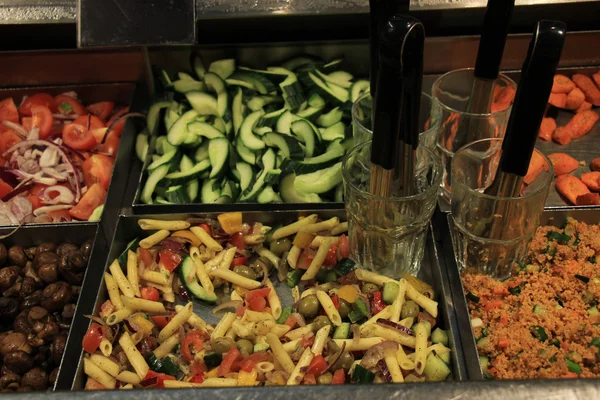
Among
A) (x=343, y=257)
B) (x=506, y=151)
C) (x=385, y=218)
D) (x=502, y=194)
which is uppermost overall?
(x=506, y=151)

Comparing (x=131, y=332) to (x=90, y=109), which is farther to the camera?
(x=90, y=109)

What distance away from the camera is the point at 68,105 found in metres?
2.52

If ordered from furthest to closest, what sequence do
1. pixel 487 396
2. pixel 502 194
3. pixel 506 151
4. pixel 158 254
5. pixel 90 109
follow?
1. pixel 90 109
2. pixel 158 254
3. pixel 502 194
4. pixel 506 151
5. pixel 487 396

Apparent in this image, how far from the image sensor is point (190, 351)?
1726 mm

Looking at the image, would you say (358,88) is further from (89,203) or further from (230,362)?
(230,362)

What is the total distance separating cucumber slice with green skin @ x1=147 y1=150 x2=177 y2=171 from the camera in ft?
7.18

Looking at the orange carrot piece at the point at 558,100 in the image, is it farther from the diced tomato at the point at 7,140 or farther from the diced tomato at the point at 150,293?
the diced tomato at the point at 7,140

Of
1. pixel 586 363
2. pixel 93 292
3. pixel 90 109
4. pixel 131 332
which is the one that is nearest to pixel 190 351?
pixel 131 332

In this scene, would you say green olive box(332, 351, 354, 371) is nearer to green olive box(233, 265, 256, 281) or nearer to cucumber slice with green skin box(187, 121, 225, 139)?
green olive box(233, 265, 256, 281)

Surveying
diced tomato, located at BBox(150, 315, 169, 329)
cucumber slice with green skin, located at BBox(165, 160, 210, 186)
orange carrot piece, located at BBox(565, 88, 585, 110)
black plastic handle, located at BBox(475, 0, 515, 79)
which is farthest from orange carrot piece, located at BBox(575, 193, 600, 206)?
diced tomato, located at BBox(150, 315, 169, 329)

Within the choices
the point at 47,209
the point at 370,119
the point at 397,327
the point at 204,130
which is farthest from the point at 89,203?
the point at 397,327

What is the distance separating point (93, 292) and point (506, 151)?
49.6 inches

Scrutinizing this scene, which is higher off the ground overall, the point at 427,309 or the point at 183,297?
the point at 427,309

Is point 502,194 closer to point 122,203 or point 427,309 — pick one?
point 427,309
